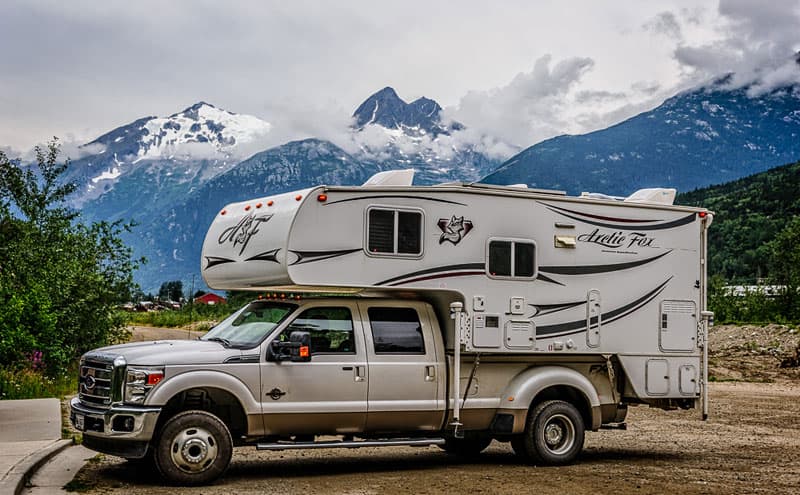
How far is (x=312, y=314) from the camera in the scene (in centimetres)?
1185

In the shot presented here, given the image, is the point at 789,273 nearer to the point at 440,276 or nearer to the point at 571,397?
the point at 571,397

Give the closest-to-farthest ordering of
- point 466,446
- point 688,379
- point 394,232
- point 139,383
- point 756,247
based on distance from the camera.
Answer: point 139,383 < point 394,232 < point 688,379 < point 466,446 < point 756,247

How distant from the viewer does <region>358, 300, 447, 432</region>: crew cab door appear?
11.9 m

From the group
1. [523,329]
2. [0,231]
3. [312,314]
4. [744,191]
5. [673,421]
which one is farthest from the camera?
[744,191]

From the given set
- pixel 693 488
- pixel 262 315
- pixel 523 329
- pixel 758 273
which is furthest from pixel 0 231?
pixel 758 273

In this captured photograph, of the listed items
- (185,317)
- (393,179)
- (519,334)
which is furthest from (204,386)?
(185,317)

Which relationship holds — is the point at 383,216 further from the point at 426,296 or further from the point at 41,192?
the point at 41,192

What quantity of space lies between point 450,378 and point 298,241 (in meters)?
2.50

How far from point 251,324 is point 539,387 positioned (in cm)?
361

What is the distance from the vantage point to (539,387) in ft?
41.9

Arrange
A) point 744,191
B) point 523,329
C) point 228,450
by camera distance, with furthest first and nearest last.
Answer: point 744,191, point 523,329, point 228,450

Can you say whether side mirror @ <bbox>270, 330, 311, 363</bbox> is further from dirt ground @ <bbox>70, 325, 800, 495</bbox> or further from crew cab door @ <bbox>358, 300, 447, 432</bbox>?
dirt ground @ <bbox>70, 325, 800, 495</bbox>

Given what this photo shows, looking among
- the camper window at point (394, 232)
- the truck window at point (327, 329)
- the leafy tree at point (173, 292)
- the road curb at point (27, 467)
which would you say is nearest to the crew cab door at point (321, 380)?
the truck window at point (327, 329)

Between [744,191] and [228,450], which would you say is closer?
[228,450]
